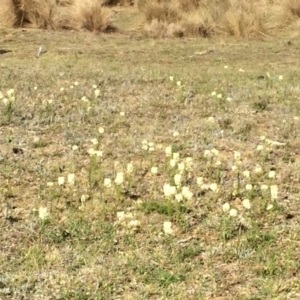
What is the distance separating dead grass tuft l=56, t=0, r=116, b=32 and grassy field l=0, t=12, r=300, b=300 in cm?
481

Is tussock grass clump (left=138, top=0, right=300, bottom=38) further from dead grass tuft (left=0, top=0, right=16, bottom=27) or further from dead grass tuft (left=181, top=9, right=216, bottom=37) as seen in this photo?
dead grass tuft (left=0, top=0, right=16, bottom=27)

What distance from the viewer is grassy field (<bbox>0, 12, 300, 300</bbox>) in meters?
3.67

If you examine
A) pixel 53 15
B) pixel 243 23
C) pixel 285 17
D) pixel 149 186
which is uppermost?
pixel 149 186

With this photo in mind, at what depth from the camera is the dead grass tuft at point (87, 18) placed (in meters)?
13.4

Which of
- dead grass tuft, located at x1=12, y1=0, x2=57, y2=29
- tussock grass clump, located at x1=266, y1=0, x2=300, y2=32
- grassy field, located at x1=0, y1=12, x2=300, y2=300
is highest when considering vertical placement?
grassy field, located at x1=0, y1=12, x2=300, y2=300

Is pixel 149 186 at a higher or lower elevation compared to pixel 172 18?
higher

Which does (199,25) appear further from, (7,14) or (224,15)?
(7,14)

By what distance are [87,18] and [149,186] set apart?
924 cm

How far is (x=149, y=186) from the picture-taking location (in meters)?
4.85

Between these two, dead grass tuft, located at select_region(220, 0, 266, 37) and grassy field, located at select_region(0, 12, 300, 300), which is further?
dead grass tuft, located at select_region(220, 0, 266, 37)

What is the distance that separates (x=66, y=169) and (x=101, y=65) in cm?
479

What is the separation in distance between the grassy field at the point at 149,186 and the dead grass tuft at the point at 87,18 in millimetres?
4814

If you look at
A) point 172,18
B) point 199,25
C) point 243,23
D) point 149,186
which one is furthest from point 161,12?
point 149,186

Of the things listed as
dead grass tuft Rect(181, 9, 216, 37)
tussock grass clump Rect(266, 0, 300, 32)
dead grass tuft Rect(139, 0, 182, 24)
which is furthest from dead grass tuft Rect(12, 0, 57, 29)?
tussock grass clump Rect(266, 0, 300, 32)
